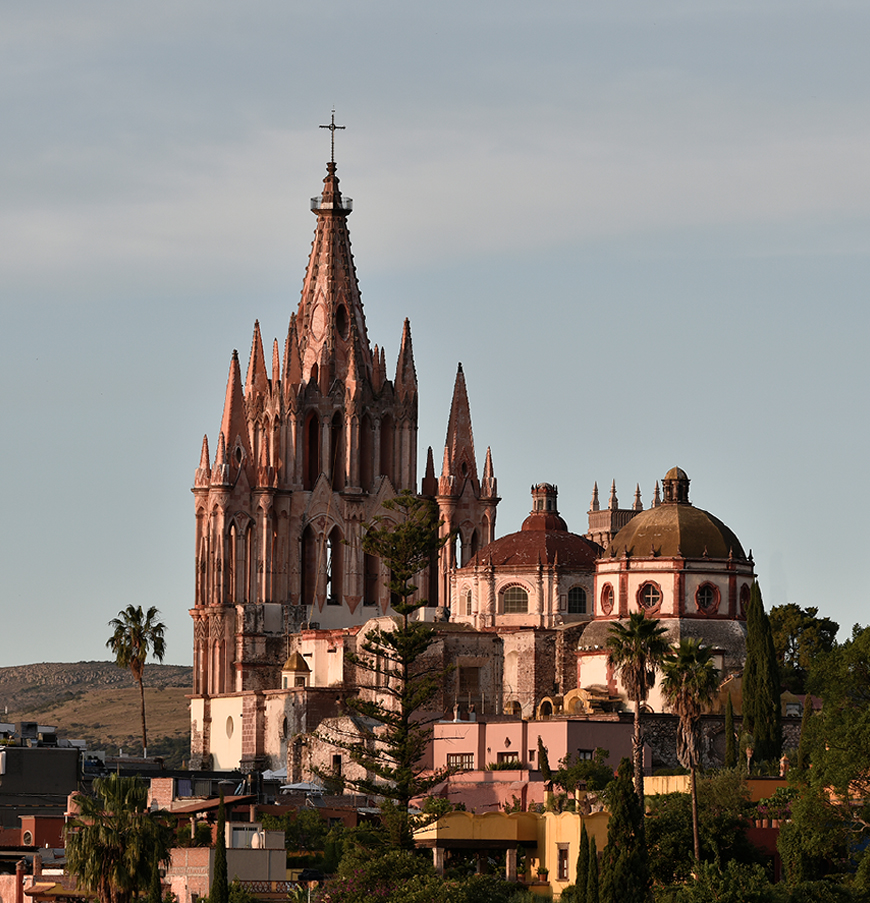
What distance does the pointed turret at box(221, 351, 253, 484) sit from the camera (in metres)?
135

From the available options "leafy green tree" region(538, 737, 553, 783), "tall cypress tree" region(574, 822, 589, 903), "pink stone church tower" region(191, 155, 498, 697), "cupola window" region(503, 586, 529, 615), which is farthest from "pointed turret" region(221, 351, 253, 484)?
"tall cypress tree" region(574, 822, 589, 903)

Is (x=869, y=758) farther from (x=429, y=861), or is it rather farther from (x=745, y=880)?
(x=429, y=861)

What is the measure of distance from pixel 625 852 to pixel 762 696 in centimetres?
2699

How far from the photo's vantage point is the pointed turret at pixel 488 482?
141 meters

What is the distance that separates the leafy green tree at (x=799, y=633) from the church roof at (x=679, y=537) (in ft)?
59.8

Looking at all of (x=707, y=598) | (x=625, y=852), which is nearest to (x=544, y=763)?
(x=707, y=598)

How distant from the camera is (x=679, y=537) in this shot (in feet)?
361

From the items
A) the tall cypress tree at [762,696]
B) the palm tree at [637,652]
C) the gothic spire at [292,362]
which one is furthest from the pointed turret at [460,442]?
the palm tree at [637,652]

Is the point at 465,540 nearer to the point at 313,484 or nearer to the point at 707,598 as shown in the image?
the point at 313,484

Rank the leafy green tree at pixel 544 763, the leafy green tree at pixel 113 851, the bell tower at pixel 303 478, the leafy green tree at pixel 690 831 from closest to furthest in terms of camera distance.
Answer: the leafy green tree at pixel 113 851
the leafy green tree at pixel 690 831
the leafy green tree at pixel 544 763
the bell tower at pixel 303 478

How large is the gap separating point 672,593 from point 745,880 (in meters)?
33.9

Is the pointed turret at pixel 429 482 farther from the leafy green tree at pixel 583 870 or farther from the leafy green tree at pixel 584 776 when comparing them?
the leafy green tree at pixel 583 870

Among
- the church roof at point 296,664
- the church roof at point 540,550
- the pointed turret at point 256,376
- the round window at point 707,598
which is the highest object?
the pointed turret at point 256,376

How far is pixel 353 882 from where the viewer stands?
7831 cm
